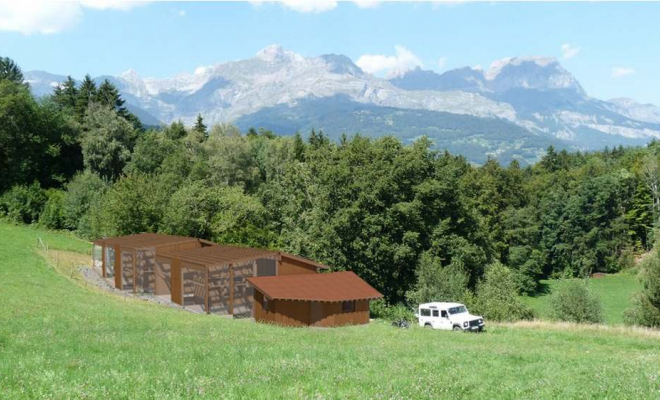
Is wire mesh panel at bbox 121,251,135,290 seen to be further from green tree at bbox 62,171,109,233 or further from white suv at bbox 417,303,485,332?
green tree at bbox 62,171,109,233

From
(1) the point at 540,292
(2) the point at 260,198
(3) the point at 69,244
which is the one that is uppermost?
(2) the point at 260,198

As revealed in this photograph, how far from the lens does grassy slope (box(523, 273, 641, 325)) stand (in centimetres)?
7325

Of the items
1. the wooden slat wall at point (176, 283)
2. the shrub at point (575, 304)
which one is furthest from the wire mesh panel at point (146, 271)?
the shrub at point (575, 304)

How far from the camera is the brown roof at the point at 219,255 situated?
4116 cm

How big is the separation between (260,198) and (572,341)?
54.7 meters

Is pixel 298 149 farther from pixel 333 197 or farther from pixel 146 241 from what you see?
pixel 146 241

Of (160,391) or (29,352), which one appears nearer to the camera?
(160,391)

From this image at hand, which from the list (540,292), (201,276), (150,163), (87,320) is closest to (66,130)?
(150,163)

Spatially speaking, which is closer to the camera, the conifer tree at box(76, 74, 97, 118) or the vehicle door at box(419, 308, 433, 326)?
the vehicle door at box(419, 308, 433, 326)

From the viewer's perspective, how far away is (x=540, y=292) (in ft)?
303

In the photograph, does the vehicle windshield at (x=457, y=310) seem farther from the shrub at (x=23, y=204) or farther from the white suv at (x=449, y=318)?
the shrub at (x=23, y=204)

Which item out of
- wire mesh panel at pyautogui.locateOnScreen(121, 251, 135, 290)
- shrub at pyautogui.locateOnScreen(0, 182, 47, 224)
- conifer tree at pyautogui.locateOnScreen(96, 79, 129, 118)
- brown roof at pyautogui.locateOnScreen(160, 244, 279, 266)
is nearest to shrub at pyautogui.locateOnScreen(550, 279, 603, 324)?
brown roof at pyautogui.locateOnScreen(160, 244, 279, 266)

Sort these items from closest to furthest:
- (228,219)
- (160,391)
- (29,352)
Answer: (160,391)
(29,352)
(228,219)

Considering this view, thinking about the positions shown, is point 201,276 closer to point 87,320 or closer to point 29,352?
point 87,320
